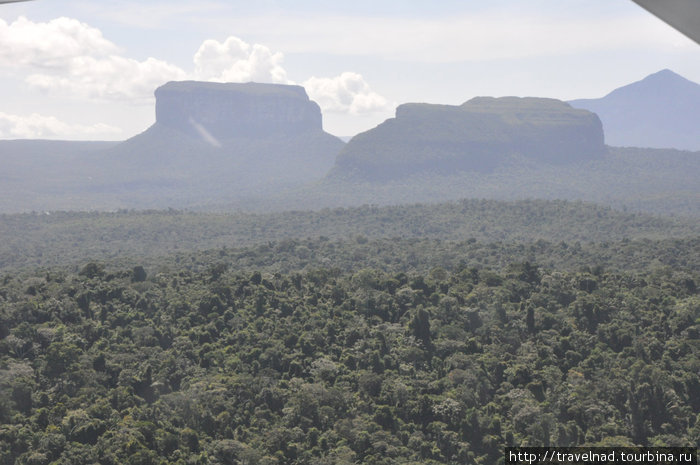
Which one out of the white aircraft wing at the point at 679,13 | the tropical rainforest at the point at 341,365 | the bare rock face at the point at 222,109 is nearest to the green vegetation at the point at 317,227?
the tropical rainforest at the point at 341,365

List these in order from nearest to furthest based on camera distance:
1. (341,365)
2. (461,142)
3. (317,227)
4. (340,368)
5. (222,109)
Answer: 1. (340,368)
2. (341,365)
3. (317,227)
4. (461,142)
5. (222,109)

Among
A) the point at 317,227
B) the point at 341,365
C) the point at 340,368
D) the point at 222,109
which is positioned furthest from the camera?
the point at 222,109

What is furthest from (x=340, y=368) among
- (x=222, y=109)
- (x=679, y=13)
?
(x=222, y=109)

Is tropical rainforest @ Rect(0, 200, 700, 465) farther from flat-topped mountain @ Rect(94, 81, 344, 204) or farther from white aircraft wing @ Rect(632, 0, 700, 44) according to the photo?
flat-topped mountain @ Rect(94, 81, 344, 204)

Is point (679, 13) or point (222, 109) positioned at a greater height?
point (222, 109)

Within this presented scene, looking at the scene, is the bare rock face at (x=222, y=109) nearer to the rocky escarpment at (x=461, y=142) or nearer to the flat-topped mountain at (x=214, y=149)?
the flat-topped mountain at (x=214, y=149)

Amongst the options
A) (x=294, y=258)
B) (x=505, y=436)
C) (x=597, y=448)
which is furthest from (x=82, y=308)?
(x=294, y=258)

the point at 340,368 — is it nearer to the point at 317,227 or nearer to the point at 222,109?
the point at 317,227
